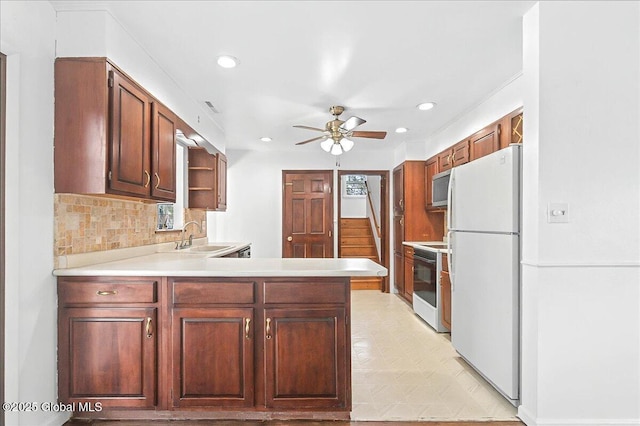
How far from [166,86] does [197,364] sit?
7.23ft

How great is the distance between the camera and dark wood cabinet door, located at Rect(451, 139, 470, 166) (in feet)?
13.3

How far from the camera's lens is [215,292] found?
222 cm

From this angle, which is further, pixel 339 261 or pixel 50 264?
pixel 339 261

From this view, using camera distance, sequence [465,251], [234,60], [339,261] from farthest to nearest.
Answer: [465,251] < [234,60] < [339,261]

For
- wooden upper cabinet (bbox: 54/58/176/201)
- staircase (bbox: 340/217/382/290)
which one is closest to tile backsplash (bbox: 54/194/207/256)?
wooden upper cabinet (bbox: 54/58/176/201)

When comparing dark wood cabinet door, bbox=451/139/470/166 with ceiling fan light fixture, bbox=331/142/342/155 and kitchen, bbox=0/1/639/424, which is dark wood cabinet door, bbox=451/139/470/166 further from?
kitchen, bbox=0/1/639/424

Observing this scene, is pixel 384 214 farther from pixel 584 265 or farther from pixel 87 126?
pixel 87 126

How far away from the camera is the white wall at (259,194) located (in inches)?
252

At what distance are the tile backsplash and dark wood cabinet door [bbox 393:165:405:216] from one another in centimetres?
358

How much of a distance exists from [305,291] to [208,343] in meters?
0.65

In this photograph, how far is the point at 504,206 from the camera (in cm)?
248

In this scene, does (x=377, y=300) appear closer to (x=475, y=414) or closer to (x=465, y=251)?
(x=465, y=251)

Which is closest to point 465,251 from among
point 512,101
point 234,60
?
point 512,101

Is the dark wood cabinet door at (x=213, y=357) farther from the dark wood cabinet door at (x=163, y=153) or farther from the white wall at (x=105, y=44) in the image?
the white wall at (x=105, y=44)
